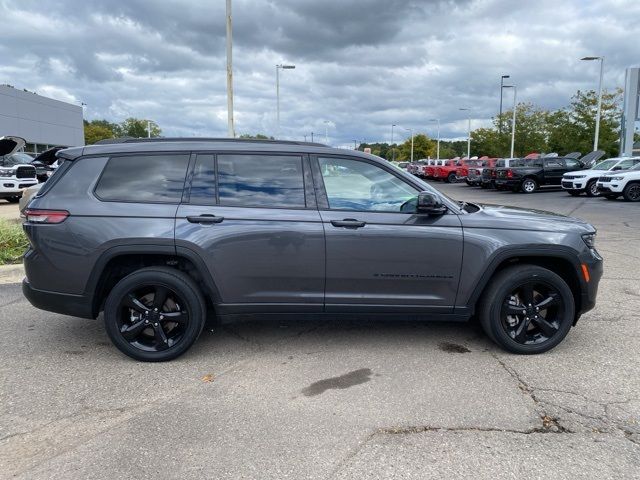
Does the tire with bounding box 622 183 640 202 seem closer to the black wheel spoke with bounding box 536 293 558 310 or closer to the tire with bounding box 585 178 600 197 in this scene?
the tire with bounding box 585 178 600 197

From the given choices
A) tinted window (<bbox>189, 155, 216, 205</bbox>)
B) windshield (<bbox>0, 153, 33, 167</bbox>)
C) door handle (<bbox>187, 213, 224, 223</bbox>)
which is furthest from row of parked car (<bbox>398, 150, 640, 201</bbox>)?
windshield (<bbox>0, 153, 33, 167</bbox>)

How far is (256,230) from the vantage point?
12.8 feet

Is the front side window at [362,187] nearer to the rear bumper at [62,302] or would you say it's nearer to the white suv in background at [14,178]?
the rear bumper at [62,302]

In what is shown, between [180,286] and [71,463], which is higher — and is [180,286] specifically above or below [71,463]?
above

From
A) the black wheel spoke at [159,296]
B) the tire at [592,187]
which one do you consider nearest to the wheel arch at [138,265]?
the black wheel spoke at [159,296]

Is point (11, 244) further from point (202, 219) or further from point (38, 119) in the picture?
point (38, 119)

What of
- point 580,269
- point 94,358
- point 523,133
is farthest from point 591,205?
point 523,133

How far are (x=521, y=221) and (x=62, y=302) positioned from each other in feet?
12.5

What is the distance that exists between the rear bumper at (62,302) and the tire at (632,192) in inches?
804

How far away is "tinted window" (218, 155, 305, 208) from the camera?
400cm

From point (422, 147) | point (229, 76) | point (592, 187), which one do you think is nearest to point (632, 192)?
point (592, 187)

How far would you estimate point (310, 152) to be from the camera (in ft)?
13.5

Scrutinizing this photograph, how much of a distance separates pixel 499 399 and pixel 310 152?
2.37 meters

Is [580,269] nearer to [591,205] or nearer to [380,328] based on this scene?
[380,328]
